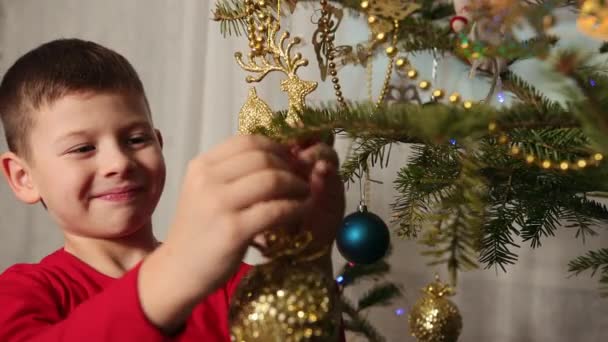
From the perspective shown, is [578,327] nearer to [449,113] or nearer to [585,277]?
[585,277]

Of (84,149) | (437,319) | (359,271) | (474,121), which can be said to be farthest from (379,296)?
(474,121)

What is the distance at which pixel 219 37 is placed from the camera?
49.7 inches

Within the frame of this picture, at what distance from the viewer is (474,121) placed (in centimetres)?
32

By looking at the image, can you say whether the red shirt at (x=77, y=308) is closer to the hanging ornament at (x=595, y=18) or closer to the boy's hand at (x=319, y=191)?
the boy's hand at (x=319, y=191)

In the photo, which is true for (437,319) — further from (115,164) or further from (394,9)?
(115,164)

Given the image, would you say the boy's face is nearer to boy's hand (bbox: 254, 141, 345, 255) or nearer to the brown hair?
the brown hair

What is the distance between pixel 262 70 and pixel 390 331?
0.71 metres

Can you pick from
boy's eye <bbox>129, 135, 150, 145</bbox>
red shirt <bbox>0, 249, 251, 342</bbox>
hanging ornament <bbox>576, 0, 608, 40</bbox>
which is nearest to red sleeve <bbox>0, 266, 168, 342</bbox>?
red shirt <bbox>0, 249, 251, 342</bbox>

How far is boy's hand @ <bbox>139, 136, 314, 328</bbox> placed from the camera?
359 mm

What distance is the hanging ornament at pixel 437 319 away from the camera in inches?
19.7

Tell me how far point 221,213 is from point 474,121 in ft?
0.49

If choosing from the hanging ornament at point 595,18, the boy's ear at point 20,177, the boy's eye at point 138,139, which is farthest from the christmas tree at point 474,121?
the boy's ear at point 20,177

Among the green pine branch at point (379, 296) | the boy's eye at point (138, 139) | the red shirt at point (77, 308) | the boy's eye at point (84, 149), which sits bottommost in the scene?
the green pine branch at point (379, 296)

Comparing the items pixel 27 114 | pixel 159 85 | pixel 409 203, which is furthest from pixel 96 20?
pixel 409 203
